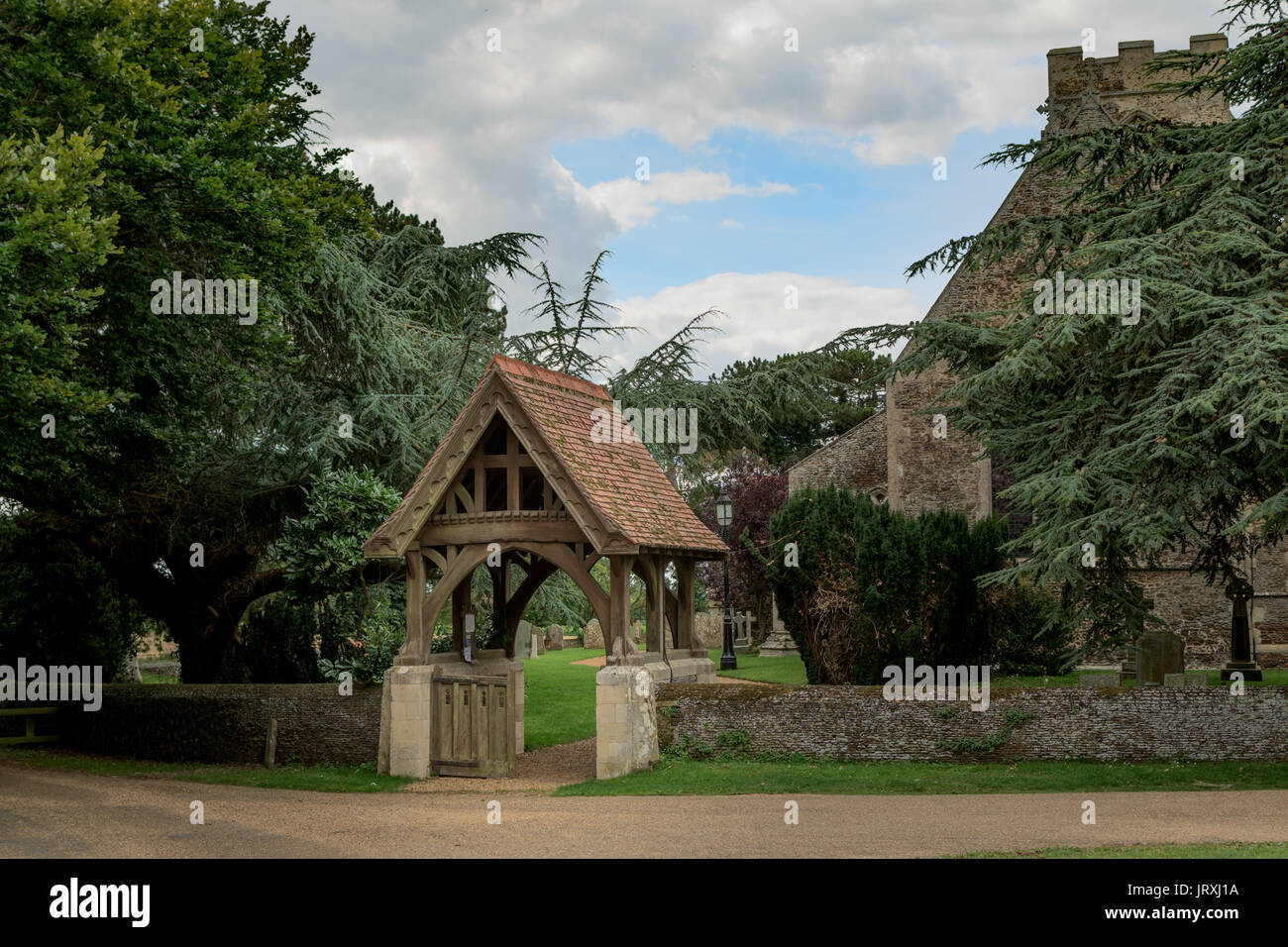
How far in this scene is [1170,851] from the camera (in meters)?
9.88

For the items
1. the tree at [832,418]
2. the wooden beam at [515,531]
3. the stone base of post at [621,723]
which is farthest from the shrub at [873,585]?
the tree at [832,418]

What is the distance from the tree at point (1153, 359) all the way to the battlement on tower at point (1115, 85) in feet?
56.3

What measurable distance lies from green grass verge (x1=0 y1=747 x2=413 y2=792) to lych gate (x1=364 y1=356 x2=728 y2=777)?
64 cm

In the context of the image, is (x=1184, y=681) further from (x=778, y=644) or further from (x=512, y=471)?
(x=778, y=644)

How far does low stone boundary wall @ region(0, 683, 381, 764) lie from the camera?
1772 centimetres

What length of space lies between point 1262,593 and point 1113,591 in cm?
1732

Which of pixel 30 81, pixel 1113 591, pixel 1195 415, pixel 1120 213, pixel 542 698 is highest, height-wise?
pixel 30 81

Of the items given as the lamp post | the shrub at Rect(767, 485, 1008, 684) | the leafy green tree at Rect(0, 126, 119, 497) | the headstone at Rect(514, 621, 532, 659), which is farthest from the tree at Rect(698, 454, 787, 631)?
the leafy green tree at Rect(0, 126, 119, 497)

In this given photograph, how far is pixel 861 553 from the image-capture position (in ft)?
62.5

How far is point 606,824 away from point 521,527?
4.93 m

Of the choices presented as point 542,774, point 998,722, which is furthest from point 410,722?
point 998,722

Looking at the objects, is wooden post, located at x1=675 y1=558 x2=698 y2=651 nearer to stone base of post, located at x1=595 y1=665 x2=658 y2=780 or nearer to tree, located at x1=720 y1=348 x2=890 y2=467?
stone base of post, located at x1=595 y1=665 x2=658 y2=780

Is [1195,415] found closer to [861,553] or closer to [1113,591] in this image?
[1113,591]
